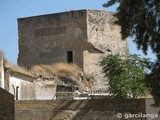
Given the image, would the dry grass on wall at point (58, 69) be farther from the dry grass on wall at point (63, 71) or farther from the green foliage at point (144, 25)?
the green foliage at point (144, 25)

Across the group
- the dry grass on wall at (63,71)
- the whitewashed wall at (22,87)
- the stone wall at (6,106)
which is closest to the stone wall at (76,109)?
the whitewashed wall at (22,87)

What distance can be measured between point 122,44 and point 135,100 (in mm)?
16501

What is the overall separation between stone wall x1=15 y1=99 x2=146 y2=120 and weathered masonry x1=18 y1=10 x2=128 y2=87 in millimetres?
11835

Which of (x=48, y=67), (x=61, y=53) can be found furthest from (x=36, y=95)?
(x=61, y=53)

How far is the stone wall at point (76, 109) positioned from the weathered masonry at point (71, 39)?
1183 cm

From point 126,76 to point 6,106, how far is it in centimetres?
853

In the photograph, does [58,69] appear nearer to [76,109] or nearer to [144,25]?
[76,109]

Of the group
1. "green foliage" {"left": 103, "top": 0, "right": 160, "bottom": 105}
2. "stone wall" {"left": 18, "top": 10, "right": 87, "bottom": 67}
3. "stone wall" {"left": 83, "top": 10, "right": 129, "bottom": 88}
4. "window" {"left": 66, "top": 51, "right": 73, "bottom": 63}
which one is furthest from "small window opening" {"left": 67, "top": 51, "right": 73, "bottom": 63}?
"green foliage" {"left": 103, "top": 0, "right": 160, "bottom": 105}

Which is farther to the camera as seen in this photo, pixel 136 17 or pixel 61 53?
pixel 61 53

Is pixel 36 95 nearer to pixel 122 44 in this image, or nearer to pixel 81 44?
pixel 81 44

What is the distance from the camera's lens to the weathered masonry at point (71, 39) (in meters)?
33.4

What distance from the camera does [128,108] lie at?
20016 millimetres

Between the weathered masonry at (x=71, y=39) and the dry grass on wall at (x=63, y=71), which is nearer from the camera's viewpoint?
the dry grass on wall at (x=63, y=71)

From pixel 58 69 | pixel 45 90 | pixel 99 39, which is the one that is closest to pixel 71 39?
pixel 99 39
